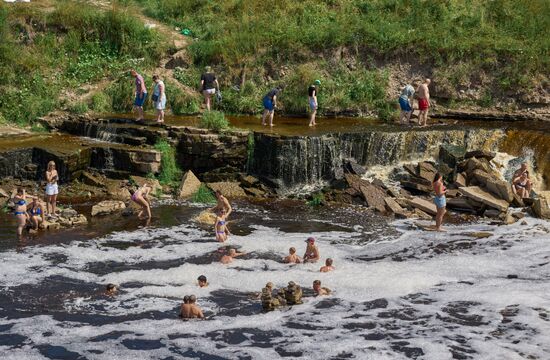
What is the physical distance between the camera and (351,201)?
21.1 m

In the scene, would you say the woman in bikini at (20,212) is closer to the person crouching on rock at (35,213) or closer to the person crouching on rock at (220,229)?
the person crouching on rock at (35,213)

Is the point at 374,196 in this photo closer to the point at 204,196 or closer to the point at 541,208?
the point at 541,208

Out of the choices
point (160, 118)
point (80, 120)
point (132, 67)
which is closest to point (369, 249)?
point (160, 118)

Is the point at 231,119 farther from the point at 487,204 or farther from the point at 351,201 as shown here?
the point at 487,204

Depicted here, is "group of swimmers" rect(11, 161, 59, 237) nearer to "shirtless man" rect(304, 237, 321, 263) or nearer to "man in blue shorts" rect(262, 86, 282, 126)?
"shirtless man" rect(304, 237, 321, 263)

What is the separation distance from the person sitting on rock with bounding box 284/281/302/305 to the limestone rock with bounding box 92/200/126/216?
23.2 feet

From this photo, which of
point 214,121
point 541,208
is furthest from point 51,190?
point 541,208

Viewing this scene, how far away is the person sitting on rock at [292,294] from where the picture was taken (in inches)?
563

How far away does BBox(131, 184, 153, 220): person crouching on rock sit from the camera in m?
19.3

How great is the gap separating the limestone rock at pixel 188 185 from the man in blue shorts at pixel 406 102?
7.16 metres

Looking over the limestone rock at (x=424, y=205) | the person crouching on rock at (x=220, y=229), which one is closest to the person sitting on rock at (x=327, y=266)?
the person crouching on rock at (x=220, y=229)

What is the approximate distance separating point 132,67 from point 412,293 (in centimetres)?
1632

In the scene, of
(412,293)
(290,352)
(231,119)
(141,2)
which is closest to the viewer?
(290,352)

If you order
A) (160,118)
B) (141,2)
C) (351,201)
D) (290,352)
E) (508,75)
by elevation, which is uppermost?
(141,2)
